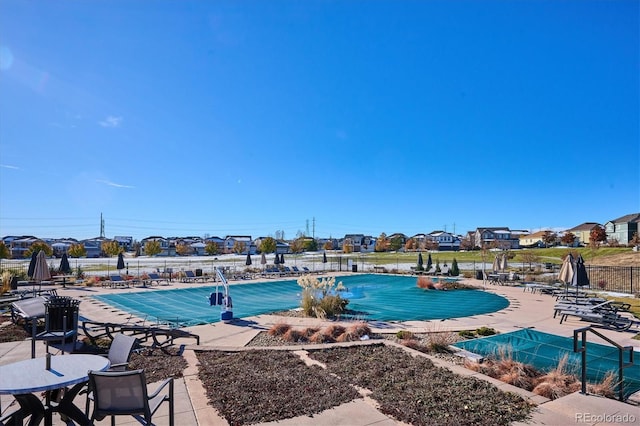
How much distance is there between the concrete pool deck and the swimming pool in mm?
1018

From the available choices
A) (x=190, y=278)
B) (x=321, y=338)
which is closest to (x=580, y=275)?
(x=321, y=338)

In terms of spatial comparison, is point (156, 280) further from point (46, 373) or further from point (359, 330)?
point (46, 373)

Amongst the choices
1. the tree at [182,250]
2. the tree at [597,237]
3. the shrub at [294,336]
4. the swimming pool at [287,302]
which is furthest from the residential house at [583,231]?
the shrub at [294,336]

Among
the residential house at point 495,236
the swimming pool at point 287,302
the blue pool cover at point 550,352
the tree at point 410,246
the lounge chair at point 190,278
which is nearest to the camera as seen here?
the blue pool cover at point 550,352

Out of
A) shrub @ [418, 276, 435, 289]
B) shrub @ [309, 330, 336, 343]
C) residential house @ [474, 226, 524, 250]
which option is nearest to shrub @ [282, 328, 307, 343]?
shrub @ [309, 330, 336, 343]

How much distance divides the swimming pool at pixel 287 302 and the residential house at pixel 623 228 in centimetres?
5246

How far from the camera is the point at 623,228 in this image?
5712 cm

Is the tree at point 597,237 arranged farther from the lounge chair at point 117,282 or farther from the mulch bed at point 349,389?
the mulch bed at point 349,389

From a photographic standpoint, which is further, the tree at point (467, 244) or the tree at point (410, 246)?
the tree at point (410, 246)

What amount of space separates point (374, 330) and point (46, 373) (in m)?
7.66

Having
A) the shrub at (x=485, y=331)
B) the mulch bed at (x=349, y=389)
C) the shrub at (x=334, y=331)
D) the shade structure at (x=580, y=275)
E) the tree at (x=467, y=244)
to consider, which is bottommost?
the tree at (x=467, y=244)

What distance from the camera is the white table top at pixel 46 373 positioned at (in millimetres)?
2982

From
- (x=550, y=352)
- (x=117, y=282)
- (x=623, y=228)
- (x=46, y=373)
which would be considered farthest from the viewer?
(x=623, y=228)

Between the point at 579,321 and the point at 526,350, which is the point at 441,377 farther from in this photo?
the point at 579,321
